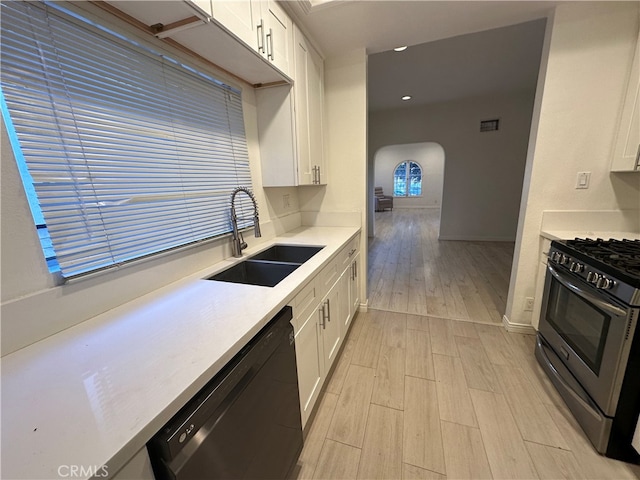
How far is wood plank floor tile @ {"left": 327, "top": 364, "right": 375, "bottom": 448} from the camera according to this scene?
1.40 meters

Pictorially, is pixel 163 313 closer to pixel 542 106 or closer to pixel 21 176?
Result: pixel 21 176

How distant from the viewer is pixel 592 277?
1292 millimetres

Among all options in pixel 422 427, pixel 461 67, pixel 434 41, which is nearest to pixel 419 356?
pixel 422 427

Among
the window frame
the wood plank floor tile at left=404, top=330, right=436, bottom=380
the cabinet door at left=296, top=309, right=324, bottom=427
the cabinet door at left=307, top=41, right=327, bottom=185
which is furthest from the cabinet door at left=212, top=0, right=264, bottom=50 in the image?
the window frame

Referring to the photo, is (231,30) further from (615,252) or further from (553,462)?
(553,462)

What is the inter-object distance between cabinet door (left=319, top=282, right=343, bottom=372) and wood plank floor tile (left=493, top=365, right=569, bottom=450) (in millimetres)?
1111

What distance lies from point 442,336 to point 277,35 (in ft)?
8.41

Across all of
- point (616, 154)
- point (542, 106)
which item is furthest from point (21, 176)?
point (616, 154)

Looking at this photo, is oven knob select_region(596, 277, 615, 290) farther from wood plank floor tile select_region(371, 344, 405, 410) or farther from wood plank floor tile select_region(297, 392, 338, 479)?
wood plank floor tile select_region(297, 392, 338, 479)

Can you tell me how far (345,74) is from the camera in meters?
2.24

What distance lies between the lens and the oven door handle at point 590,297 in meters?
1.15

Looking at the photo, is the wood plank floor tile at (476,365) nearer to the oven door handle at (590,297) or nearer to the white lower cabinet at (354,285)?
the oven door handle at (590,297)

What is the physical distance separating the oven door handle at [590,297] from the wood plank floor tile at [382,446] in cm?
118

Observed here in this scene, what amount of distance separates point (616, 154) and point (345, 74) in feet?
6.83
